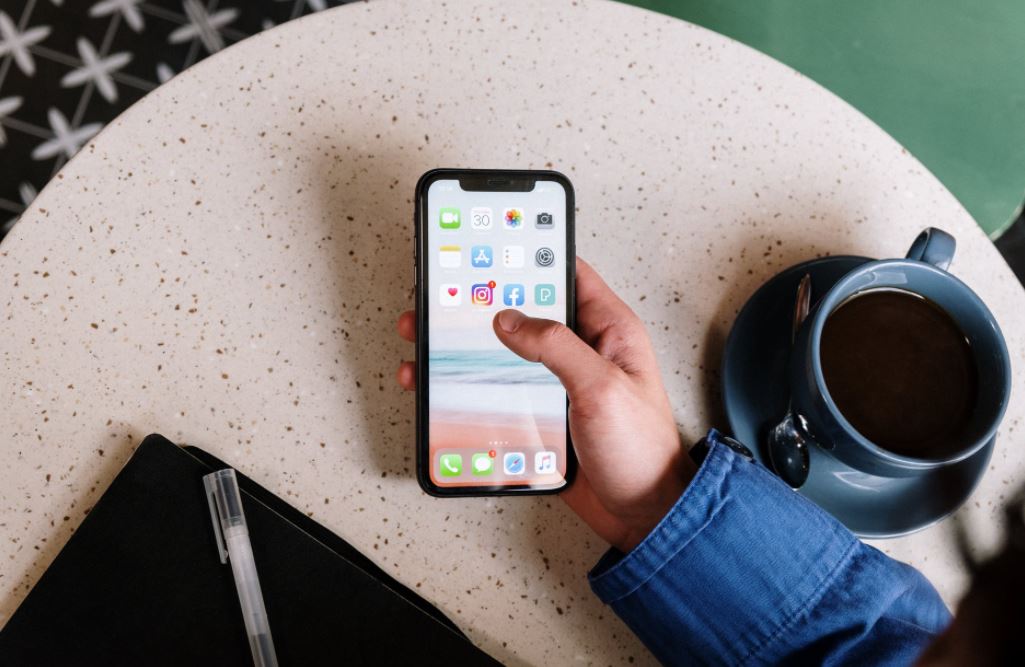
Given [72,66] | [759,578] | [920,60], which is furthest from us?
[72,66]

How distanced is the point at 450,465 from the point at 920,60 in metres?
0.94

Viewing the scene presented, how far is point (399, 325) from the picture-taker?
59 centimetres

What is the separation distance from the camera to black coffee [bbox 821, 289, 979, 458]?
553 mm

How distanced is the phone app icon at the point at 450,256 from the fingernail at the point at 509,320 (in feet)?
0.20

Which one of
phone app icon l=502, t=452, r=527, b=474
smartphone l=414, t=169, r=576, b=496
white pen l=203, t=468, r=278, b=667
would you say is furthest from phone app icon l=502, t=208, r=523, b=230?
white pen l=203, t=468, r=278, b=667

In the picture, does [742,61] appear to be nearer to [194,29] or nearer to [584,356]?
[584,356]

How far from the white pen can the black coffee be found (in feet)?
1.52

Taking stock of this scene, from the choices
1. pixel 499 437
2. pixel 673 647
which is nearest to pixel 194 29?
pixel 499 437

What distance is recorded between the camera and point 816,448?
22.6 inches

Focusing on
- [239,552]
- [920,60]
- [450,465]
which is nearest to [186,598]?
[239,552]

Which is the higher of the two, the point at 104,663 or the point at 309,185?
the point at 309,185

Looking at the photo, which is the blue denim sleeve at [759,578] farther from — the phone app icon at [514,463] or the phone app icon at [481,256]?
the phone app icon at [481,256]

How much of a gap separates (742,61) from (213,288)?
507mm

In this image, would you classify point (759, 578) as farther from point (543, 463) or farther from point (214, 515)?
point (214, 515)
